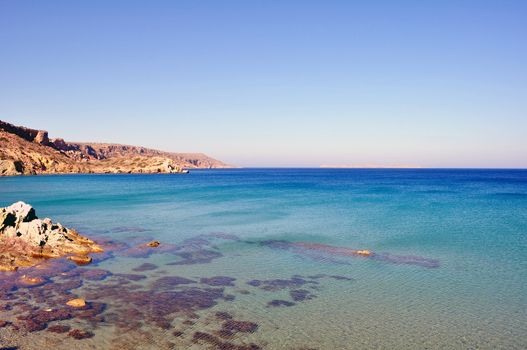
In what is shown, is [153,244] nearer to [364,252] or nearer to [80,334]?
[80,334]

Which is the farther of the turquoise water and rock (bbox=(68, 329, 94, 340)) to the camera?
the turquoise water

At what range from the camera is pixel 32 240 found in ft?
77.4

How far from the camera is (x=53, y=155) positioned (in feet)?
572

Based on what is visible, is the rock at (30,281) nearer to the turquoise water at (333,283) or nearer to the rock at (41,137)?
the turquoise water at (333,283)

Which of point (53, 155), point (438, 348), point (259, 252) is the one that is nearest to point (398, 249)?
point (259, 252)

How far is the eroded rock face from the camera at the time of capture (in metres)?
22.3

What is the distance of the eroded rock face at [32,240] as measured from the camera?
22266 millimetres

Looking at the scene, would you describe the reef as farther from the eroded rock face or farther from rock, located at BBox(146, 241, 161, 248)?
the eroded rock face

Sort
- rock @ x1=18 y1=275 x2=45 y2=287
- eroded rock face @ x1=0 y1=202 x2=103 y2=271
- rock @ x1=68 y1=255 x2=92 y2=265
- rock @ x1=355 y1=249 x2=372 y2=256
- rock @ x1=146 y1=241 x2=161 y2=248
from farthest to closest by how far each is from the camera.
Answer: rock @ x1=146 y1=241 x2=161 y2=248 → rock @ x1=355 y1=249 x2=372 y2=256 → eroded rock face @ x1=0 y1=202 x2=103 y2=271 → rock @ x1=68 y1=255 x2=92 y2=265 → rock @ x1=18 y1=275 x2=45 y2=287

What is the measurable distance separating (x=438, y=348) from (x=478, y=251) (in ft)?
53.3

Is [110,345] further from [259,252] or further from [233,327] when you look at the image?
[259,252]

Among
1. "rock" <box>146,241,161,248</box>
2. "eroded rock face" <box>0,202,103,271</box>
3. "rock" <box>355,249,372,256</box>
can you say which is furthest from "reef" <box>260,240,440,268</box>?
"eroded rock face" <box>0,202,103,271</box>

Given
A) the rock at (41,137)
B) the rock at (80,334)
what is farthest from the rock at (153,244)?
the rock at (41,137)

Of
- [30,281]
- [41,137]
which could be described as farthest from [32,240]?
[41,137]
